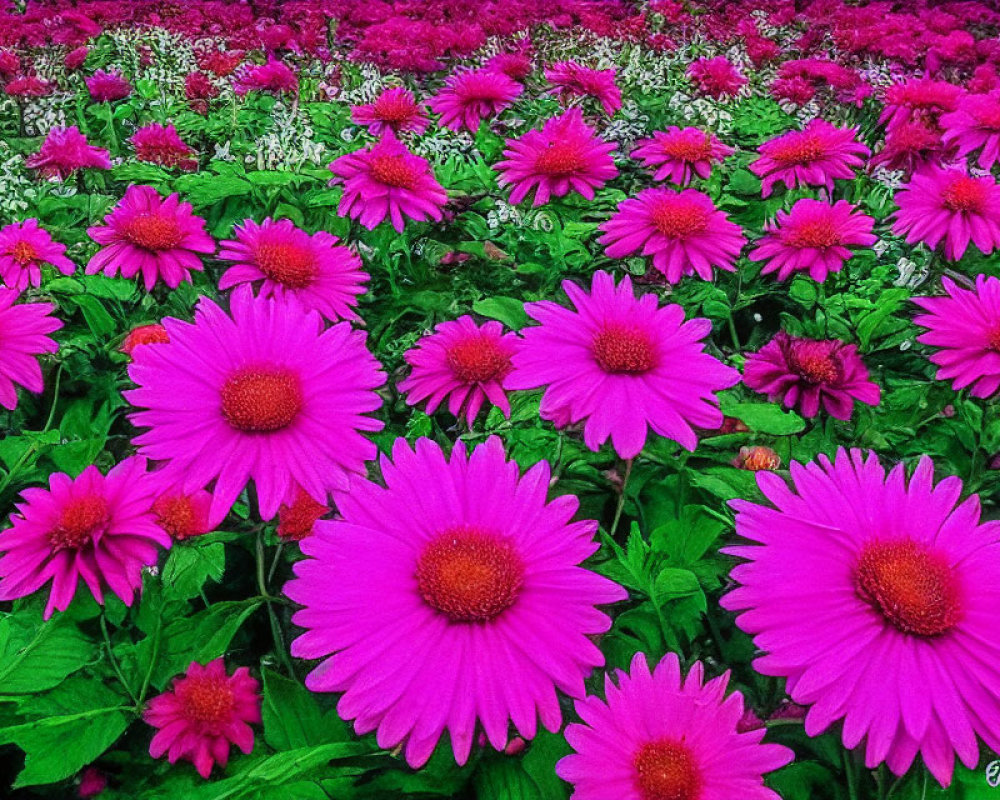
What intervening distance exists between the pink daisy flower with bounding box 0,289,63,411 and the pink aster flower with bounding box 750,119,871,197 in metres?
1.16

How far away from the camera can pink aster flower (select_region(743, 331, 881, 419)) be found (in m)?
0.96

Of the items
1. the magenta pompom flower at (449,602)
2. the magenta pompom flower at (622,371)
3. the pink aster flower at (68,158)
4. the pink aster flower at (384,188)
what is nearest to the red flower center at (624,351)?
the magenta pompom flower at (622,371)

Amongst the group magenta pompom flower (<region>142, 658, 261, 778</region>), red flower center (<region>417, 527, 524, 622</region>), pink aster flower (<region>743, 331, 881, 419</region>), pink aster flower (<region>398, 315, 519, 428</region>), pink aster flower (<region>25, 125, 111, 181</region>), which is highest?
red flower center (<region>417, 527, 524, 622</region>)

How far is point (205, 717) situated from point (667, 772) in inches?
17.1

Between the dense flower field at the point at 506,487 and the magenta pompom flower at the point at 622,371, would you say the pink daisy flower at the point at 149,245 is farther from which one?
the magenta pompom flower at the point at 622,371

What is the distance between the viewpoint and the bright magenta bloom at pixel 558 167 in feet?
4.25

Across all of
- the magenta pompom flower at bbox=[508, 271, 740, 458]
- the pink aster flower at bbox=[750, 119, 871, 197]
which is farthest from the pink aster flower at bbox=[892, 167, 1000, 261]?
the magenta pompom flower at bbox=[508, 271, 740, 458]

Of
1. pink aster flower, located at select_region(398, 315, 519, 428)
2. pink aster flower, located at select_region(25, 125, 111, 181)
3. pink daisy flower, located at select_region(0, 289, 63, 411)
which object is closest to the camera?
pink daisy flower, located at select_region(0, 289, 63, 411)

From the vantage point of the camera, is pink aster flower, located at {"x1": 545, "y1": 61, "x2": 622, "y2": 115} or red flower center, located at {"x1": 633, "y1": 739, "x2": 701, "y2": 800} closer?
red flower center, located at {"x1": 633, "y1": 739, "x2": 701, "y2": 800}

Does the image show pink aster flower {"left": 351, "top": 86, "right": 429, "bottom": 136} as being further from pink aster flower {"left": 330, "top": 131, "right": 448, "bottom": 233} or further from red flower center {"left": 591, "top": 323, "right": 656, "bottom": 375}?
red flower center {"left": 591, "top": 323, "right": 656, "bottom": 375}

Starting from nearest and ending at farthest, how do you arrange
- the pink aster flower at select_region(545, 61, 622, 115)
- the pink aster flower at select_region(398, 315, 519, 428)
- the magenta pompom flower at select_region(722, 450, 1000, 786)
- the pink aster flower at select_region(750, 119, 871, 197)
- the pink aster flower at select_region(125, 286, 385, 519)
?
1. the magenta pompom flower at select_region(722, 450, 1000, 786)
2. the pink aster flower at select_region(125, 286, 385, 519)
3. the pink aster flower at select_region(398, 315, 519, 428)
4. the pink aster flower at select_region(750, 119, 871, 197)
5. the pink aster flower at select_region(545, 61, 622, 115)

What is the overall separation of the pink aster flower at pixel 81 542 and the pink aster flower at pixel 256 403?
120 mm

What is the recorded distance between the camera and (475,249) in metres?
1.54

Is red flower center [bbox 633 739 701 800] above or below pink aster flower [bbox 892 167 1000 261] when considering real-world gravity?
below
